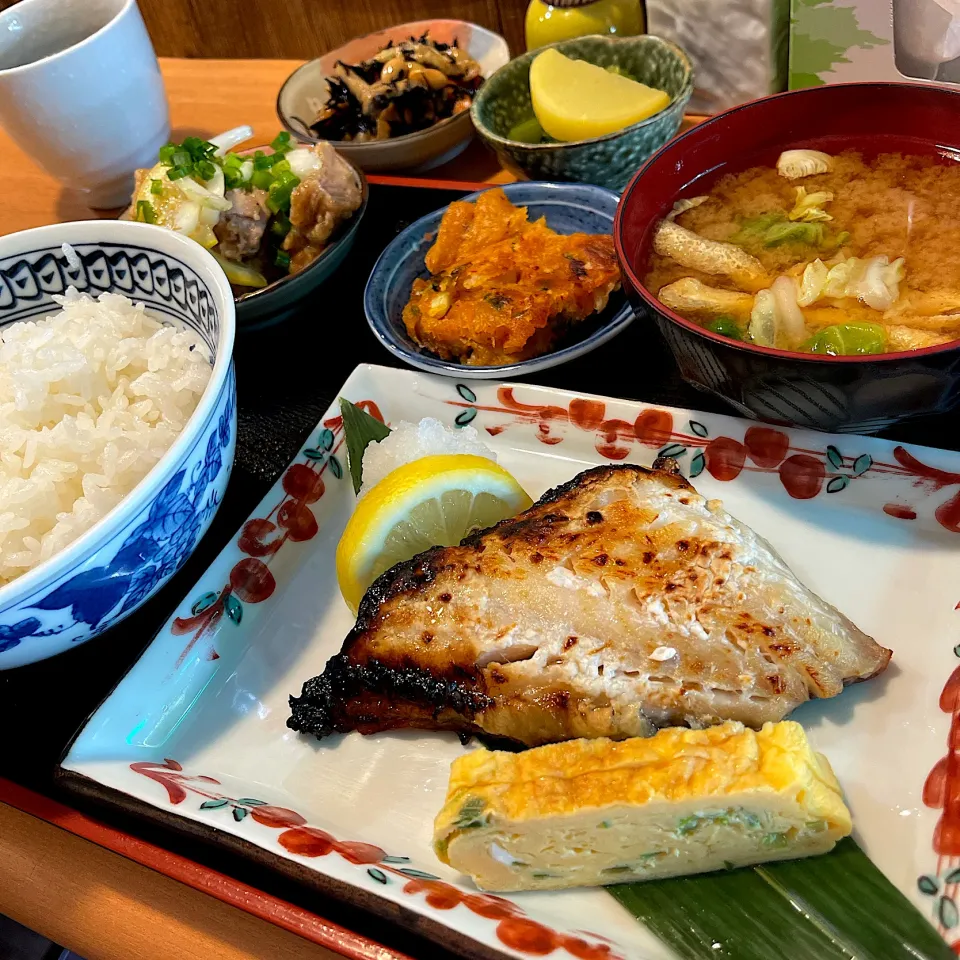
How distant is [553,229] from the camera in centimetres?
228

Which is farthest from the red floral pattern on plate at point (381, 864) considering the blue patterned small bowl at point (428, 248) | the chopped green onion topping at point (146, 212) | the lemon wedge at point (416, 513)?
the chopped green onion topping at point (146, 212)

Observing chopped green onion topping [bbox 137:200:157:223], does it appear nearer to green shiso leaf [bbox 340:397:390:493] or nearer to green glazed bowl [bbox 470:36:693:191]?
green shiso leaf [bbox 340:397:390:493]

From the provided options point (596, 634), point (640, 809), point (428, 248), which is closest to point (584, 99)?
point (428, 248)

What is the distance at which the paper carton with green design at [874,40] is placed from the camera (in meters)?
1.88

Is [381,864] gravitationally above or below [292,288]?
below

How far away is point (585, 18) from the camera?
8.34 feet

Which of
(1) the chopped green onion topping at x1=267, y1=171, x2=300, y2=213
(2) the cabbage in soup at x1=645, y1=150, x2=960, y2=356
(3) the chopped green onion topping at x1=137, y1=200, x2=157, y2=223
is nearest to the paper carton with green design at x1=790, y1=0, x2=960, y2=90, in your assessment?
(2) the cabbage in soup at x1=645, y1=150, x2=960, y2=356

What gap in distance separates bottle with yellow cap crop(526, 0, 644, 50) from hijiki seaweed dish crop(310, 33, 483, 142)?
11.6 inches

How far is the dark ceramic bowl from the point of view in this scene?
1.25m

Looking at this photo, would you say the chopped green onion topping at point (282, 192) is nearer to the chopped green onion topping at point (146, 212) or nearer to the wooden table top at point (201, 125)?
the chopped green onion topping at point (146, 212)

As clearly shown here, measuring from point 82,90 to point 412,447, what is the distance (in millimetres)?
1669

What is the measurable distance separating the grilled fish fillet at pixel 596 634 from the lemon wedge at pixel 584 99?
1.22 m

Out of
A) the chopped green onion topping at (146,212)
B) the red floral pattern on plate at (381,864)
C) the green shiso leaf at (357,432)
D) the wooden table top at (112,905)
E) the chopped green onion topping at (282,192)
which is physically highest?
the chopped green onion topping at (146,212)

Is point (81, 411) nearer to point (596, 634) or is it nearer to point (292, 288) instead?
point (292, 288)
